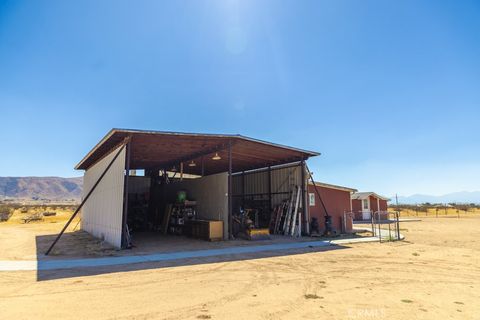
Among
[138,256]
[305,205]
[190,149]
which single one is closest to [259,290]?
[138,256]

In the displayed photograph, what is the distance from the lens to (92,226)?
53.0 ft

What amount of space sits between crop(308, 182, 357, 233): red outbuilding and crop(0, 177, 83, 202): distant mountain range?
144 m

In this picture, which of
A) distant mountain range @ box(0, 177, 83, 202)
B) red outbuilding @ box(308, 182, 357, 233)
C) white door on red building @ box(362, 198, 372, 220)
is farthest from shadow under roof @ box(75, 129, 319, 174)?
distant mountain range @ box(0, 177, 83, 202)

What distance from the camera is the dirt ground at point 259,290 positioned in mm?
4438

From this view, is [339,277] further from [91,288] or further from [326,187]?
[326,187]

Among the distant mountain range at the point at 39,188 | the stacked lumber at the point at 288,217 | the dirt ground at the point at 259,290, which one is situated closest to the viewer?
the dirt ground at the point at 259,290

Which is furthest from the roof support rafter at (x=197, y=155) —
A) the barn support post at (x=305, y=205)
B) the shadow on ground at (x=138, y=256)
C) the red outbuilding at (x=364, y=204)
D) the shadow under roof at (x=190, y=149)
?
the red outbuilding at (x=364, y=204)

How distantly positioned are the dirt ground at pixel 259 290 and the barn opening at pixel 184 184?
4579 millimetres

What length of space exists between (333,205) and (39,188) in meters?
168

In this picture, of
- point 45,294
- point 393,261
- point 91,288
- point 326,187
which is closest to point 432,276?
point 393,261

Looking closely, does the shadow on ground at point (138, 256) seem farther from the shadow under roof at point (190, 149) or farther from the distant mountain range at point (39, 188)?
the distant mountain range at point (39, 188)

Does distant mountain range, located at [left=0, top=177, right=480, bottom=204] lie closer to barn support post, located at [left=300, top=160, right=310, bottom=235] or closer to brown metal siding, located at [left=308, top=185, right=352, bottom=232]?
brown metal siding, located at [left=308, top=185, right=352, bottom=232]

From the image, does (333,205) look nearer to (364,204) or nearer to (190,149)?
(190,149)

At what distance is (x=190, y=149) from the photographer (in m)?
15.6
